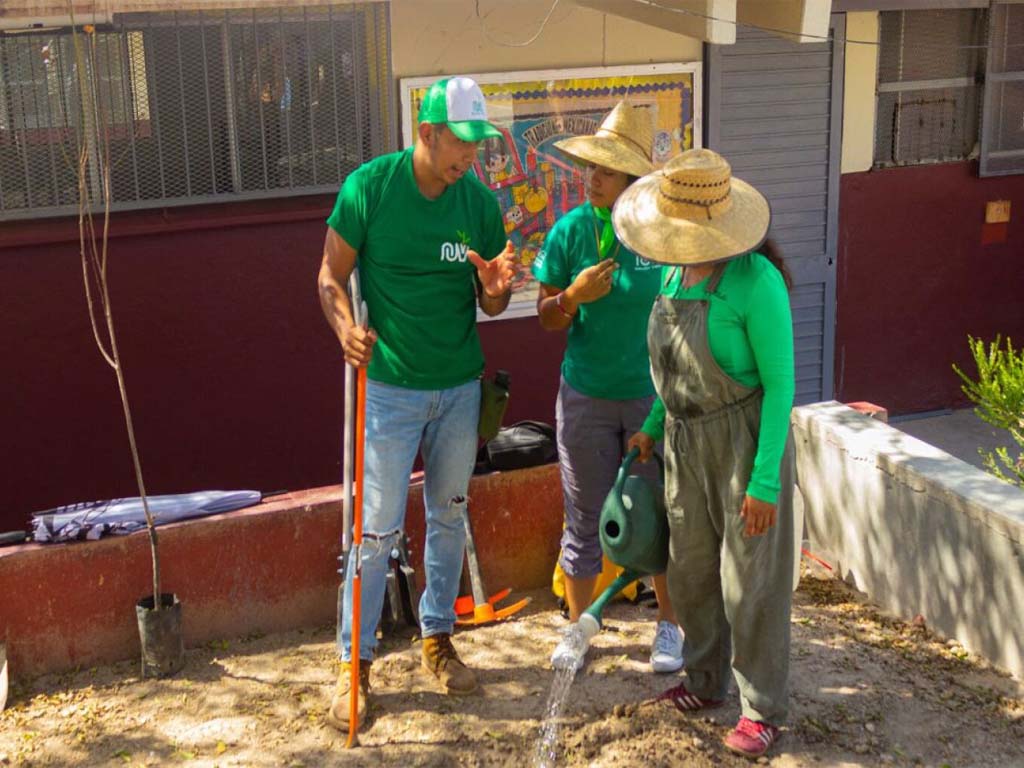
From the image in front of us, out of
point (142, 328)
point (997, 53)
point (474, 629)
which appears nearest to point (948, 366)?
point (997, 53)

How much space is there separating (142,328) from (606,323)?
277cm

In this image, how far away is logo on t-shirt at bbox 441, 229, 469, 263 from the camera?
4.41 metres

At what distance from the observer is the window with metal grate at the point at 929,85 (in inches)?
314

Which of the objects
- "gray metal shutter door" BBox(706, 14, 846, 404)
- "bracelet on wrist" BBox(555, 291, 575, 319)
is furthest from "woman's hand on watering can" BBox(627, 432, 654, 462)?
"gray metal shutter door" BBox(706, 14, 846, 404)

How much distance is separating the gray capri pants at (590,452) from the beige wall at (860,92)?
3827mm

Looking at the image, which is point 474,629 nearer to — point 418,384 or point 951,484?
point 418,384

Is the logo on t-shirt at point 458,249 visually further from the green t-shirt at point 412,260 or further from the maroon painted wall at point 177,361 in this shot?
the maroon painted wall at point 177,361

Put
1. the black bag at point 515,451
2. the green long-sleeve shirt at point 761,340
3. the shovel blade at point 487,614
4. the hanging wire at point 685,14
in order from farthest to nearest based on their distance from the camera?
the hanging wire at point 685,14 → the black bag at point 515,451 → the shovel blade at point 487,614 → the green long-sleeve shirt at point 761,340

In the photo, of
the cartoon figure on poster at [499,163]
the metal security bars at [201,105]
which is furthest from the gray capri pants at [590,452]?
the metal security bars at [201,105]

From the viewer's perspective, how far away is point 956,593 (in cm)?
487

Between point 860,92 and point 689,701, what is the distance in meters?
4.65

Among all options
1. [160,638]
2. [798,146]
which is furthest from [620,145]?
[798,146]

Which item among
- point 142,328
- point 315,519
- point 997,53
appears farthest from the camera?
point 997,53

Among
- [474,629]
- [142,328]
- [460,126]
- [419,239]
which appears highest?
[460,126]
